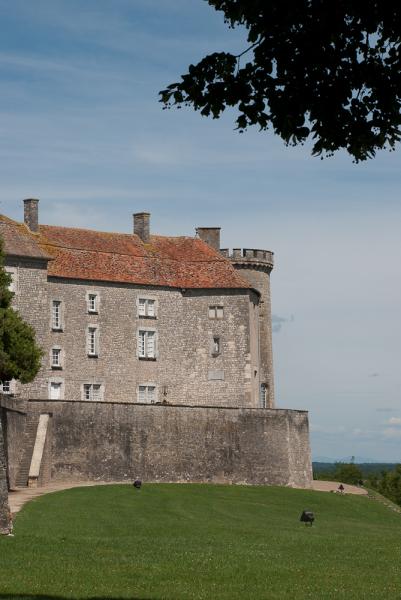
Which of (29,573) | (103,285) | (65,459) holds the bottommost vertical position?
(29,573)

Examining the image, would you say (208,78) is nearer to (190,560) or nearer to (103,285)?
(190,560)

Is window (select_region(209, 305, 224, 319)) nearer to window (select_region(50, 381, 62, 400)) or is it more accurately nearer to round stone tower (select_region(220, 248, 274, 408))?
round stone tower (select_region(220, 248, 274, 408))

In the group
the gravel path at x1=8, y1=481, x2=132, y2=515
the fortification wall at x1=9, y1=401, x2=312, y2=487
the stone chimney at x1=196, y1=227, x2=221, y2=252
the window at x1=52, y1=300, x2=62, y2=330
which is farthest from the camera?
the stone chimney at x1=196, y1=227, x2=221, y2=252

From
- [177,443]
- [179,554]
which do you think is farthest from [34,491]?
[179,554]

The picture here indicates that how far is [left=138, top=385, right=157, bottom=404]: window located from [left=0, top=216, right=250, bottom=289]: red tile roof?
540 centimetres

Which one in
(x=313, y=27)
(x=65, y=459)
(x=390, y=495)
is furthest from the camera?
(x=390, y=495)

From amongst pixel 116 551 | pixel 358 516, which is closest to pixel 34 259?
pixel 358 516

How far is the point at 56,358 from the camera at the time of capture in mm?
63469

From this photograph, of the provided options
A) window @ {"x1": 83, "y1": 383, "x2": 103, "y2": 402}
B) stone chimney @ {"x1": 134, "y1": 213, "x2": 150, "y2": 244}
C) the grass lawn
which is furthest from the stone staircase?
stone chimney @ {"x1": 134, "y1": 213, "x2": 150, "y2": 244}

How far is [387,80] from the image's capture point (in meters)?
15.8

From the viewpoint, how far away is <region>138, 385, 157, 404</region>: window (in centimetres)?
6621

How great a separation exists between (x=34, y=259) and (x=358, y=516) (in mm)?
19579

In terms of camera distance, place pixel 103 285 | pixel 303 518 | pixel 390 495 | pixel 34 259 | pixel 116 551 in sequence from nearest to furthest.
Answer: pixel 116 551 → pixel 303 518 → pixel 34 259 → pixel 103 285 → pixel 390 495

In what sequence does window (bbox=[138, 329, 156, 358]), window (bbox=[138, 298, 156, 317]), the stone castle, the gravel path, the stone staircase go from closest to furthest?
the gravel path, the stone staircase, the stone castle, window (bbox=[138, 329, 156, 358]), window (bbox=[138, 298, 156, 317])
